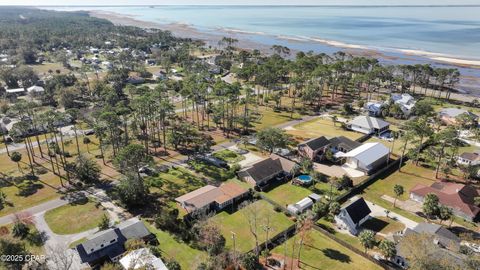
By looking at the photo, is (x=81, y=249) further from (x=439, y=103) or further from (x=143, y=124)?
(x=439, y=103)

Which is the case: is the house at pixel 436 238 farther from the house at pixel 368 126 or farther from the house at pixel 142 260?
the house at pixel 368 126

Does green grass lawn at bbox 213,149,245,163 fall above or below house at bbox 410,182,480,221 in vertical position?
below

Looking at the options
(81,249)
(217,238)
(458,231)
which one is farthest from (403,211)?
(81,249)

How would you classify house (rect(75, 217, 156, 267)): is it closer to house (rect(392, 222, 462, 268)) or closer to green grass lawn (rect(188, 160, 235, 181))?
green grass lawn (rect(188, 160, 235, 181))

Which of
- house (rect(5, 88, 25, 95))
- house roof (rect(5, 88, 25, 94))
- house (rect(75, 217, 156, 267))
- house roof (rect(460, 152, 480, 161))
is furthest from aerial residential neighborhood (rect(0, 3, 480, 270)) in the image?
house roof (rect(5, 88, 25, 94))

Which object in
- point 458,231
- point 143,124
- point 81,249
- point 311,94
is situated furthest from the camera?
point 311,94
